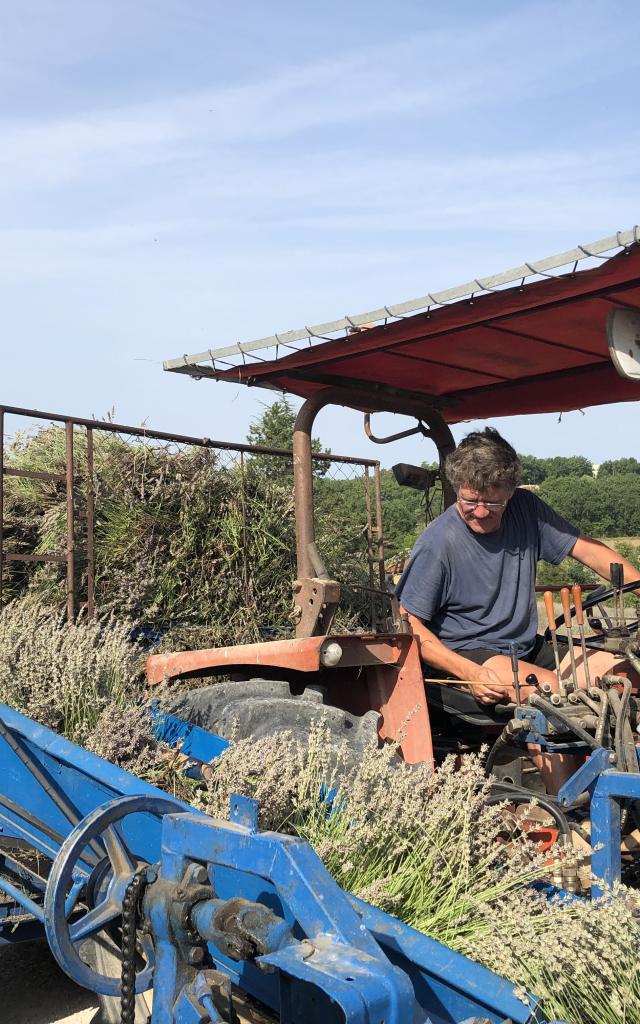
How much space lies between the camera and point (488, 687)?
3.75 m

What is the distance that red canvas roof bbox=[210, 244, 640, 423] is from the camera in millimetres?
3291

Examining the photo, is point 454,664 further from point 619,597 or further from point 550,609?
point 619,597

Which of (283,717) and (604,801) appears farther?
(283,717)

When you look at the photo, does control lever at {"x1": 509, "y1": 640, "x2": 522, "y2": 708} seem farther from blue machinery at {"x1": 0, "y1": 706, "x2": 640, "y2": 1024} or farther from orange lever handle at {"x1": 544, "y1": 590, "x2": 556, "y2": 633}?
blue machinery at {"x1": 0, "y1": 706, "x2": 640, "y2": 1024}

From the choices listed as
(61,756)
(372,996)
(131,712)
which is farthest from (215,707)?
(372,996)

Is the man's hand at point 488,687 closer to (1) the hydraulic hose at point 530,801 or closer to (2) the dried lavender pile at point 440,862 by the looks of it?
(1) the hydraulic hose at point 530,801

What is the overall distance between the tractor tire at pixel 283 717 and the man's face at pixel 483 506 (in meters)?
1.06

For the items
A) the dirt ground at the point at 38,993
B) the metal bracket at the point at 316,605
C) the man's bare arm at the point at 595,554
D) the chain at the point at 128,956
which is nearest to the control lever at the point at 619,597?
the man's bare arm at the point at 595,554

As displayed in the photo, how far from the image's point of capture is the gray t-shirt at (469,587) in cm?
411

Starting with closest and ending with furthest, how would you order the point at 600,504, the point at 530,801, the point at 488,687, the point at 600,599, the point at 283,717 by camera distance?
the point at 530,801
the point at 283,717
the point at 488,687
the point at 600,599
the point at 600,504

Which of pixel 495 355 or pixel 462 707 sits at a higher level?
pixel 495 355

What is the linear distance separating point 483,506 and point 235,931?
2.43 m

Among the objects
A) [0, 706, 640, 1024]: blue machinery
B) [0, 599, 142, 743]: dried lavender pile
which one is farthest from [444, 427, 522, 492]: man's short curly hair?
[0, 706, 640, 1024]: blue machinery

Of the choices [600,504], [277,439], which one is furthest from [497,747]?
[600,504]
